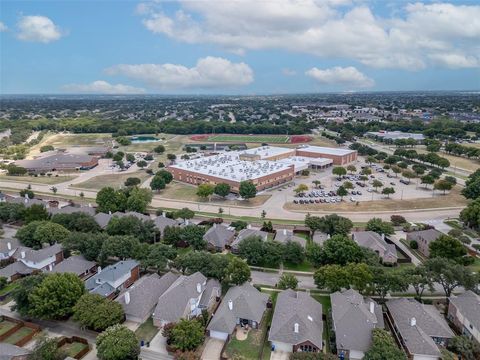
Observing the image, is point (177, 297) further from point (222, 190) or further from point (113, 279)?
point (222, 190)

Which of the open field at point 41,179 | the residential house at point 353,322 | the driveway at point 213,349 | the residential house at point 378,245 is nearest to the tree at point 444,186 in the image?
the residential house at point 378,245

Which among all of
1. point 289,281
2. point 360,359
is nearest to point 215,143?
point 289,281

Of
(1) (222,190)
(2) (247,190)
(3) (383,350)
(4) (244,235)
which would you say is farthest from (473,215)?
(1) (222,190)

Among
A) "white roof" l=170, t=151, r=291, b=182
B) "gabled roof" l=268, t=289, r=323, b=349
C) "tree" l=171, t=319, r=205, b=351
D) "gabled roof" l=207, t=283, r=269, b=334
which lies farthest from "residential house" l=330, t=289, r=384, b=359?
"white roof" l=170, t=151, r=291, b=182

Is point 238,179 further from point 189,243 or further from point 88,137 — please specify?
point 88,137

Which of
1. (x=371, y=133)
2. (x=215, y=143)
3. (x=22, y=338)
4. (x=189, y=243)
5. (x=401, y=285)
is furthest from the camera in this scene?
(x=371, y=133)

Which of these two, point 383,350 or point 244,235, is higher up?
point 383,350
